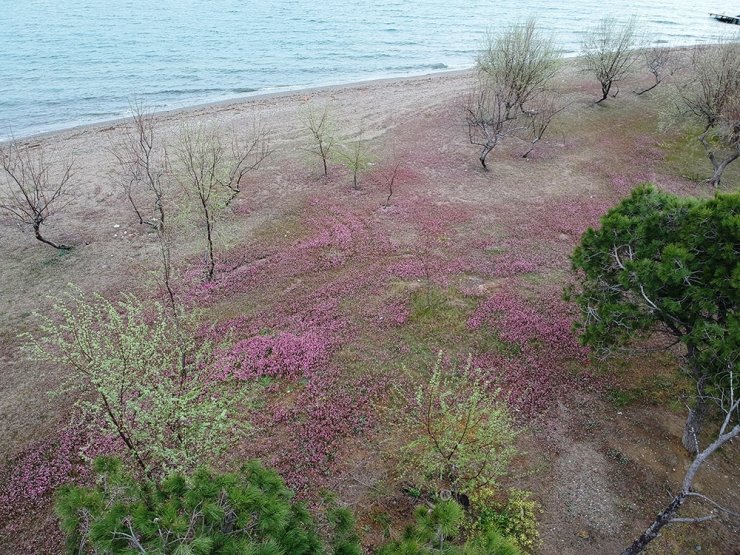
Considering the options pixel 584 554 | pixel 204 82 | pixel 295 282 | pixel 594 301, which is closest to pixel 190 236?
pixel 295 282

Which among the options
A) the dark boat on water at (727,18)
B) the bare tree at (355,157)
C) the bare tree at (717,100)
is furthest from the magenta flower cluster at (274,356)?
the dark boat on water at (727,18)

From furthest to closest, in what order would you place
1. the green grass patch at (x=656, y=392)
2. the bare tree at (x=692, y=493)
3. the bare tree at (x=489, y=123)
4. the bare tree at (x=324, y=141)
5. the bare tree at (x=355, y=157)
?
the bare tree at (x=489, y=123)
the bare tree at (x=324, y=141)
the bare tree at (x=355, y=157)
the green grass patch at (x=656, y=392)
the bare tree at (x=692, y=493)

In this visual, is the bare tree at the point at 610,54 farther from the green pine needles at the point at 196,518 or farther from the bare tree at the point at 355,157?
the green pine needles at the point at 196,518

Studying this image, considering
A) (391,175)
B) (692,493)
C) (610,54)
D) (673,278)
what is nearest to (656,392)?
(673,278)

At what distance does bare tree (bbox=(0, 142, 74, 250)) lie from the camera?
71.0ft

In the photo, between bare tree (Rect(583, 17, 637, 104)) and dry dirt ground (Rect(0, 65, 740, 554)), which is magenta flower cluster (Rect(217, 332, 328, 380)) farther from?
bare tree (Rect(583, 17, 637, 104))

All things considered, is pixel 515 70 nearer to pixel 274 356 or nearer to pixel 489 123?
pixel 489 123

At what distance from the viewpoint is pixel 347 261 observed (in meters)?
20.9

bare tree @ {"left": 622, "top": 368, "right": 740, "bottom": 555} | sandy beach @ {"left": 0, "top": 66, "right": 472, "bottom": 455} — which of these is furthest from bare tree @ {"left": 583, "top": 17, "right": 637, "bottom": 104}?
bare tree @ {"left": 622, "top": 368, "right": 740, "bottom": 555}

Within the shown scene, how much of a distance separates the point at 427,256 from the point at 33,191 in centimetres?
2089

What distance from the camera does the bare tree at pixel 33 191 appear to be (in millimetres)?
21641

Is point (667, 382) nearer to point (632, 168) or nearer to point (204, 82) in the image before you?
point (632, 168)

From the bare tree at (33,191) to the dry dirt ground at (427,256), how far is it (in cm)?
94

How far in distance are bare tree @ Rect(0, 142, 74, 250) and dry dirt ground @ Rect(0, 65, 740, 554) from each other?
37.2 inches
